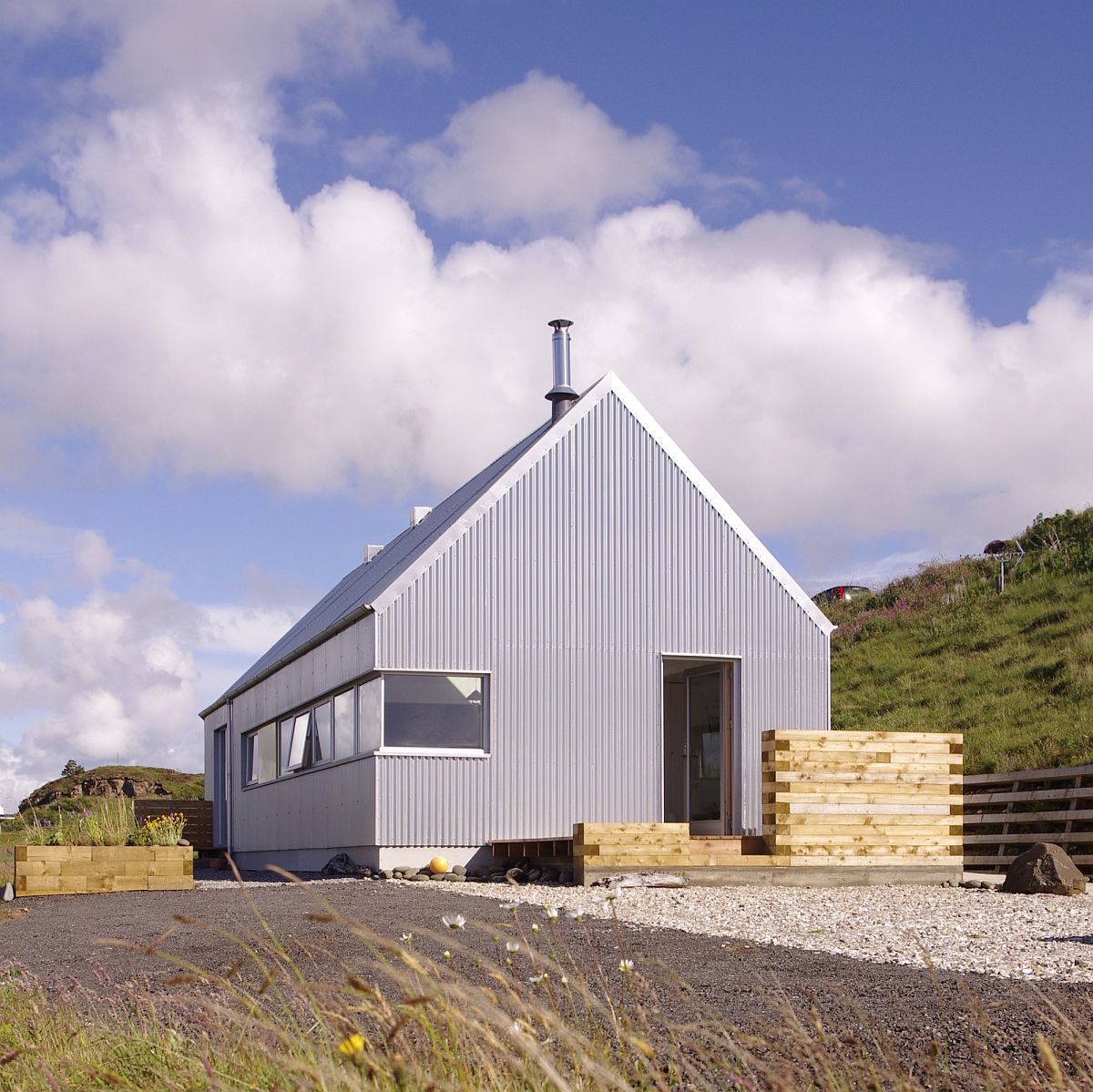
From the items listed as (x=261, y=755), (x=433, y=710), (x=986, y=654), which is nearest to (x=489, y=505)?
(x=433, y=710)

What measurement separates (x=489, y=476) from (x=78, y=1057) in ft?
52.5

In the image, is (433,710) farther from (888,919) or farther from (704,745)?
(888,919)

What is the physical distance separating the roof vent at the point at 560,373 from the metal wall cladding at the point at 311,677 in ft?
14.5

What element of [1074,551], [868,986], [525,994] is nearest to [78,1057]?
[525,994]

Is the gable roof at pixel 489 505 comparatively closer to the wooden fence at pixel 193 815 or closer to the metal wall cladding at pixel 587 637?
the metal wall cladding at pixel 587 637

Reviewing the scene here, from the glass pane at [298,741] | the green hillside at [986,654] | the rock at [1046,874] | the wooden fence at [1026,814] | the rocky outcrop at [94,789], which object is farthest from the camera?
the rocky outcrop at [94,789]

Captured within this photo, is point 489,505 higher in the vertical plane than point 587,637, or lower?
higher

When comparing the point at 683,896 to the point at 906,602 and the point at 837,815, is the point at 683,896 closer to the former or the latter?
the point at 837,815

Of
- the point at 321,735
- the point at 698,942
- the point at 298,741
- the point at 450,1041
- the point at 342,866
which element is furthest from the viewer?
the point at 298,741

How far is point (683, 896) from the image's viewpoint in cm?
1268

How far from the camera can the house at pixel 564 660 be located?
1656 centimetres

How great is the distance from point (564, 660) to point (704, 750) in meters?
3.16

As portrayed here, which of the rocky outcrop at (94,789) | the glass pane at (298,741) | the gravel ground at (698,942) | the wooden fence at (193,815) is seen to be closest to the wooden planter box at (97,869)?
the gravel ground at (698,942)

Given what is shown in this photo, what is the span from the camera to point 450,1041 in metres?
4.06
